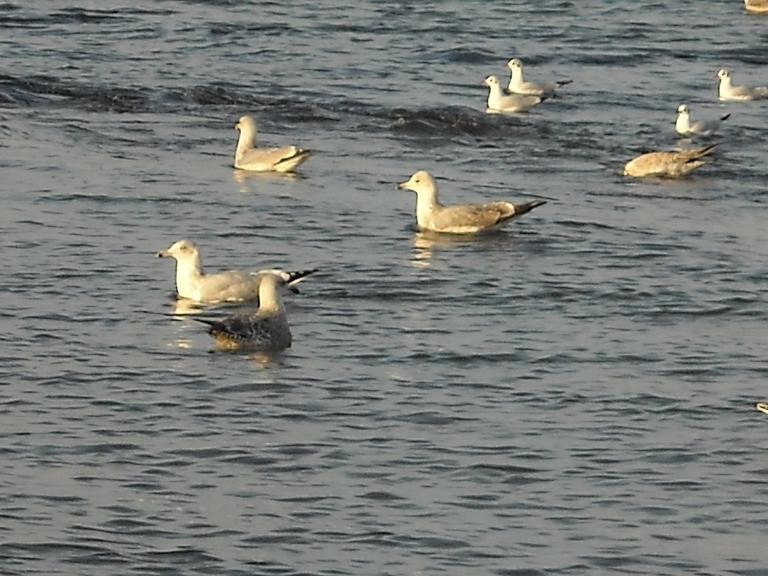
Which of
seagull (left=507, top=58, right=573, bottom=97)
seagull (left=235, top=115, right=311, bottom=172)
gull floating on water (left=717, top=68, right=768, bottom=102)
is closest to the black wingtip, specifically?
seagull (left=235, top=115, right=311, bottom=172)

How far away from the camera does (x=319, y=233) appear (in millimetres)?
16078

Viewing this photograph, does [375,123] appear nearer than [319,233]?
No

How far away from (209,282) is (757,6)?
18.0 metres

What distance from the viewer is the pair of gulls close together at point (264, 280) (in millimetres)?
12562

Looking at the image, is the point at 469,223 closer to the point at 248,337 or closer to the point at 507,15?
the point at 248,337

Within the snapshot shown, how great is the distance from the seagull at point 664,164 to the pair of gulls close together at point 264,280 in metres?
2.32

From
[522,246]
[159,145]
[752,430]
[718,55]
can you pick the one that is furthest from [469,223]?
[718,55]

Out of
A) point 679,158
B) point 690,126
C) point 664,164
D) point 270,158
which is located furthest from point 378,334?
point 690,126

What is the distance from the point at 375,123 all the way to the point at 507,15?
8.54m

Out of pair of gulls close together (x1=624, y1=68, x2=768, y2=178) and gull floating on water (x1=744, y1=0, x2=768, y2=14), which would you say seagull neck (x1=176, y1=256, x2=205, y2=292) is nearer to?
pair of gulls close together (x1=624, y1=68, x2=768, y2=178)

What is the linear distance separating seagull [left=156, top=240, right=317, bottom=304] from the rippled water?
206 mm

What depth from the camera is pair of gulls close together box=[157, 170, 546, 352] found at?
12562 mm

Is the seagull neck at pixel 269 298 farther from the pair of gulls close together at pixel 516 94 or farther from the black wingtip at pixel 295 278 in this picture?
the pair of gulls close together at pixel 516 94

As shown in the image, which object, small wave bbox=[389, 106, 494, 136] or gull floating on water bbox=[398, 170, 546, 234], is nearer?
gull floating on water bbox=[398, 170, 546, 234]
